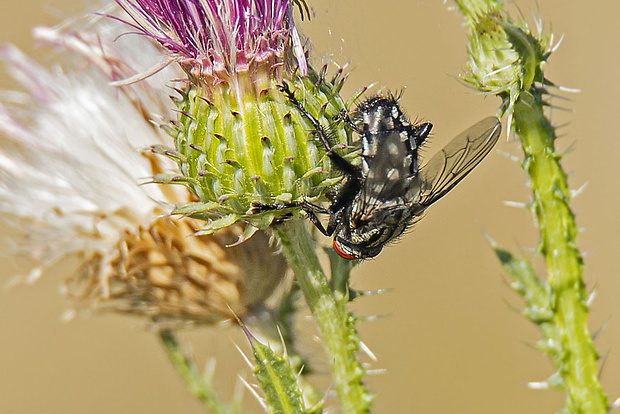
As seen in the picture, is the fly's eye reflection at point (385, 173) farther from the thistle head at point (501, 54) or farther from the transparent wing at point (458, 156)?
the thistle head at point (501, 54)

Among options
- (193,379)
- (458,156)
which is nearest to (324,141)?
(458,156)

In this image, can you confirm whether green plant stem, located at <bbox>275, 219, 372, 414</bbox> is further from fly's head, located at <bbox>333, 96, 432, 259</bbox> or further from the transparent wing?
the transparent wing

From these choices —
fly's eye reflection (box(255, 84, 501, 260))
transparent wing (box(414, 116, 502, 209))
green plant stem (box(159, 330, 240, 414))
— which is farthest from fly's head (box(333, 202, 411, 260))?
green plant stem (box(159, 330, 240, 414))

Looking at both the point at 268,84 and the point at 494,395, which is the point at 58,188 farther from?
the point at 494,395

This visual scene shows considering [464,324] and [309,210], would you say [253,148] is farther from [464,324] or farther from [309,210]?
[464,324]

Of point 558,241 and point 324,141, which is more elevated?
point 324,141
